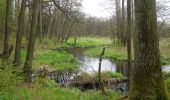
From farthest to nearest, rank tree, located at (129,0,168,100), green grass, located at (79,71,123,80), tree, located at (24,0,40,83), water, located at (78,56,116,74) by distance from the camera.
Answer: water, located at (78,56,116,74)
green grass, located at (79,71,123,80)
tree, located at (24,0,40,83)
tree, located at (129,0,168,100)

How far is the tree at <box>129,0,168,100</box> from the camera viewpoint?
7867 millimetres

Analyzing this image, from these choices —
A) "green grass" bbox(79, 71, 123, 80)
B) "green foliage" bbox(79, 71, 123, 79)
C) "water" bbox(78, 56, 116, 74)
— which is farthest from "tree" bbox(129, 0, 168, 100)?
"water" bbox(78, 56, 116, 74)

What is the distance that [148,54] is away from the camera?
7957 mm

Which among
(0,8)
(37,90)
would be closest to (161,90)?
(37,90)

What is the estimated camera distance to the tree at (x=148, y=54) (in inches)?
310

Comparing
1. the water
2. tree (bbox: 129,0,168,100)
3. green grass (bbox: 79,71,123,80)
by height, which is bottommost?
the water

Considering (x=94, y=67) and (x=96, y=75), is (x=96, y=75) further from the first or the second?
(x=94, y=67)

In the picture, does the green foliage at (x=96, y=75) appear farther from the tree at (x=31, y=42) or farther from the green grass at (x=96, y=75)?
the tree at (x=31, y=42)

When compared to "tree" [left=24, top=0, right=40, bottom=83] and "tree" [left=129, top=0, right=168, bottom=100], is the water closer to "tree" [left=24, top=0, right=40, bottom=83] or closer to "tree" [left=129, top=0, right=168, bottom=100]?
"tree" [left=24, top=0, right=40, bottom=83]

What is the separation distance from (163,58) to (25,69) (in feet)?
56.9

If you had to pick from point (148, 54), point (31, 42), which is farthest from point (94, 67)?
point (148, 54)

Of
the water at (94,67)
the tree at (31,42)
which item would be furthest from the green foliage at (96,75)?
the tree at (31,42)

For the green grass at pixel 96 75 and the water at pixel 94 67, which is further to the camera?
the water at pixel 94 67

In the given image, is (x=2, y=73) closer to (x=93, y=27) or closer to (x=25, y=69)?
(x=25, y=69)
